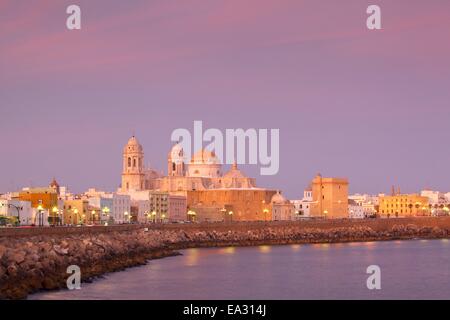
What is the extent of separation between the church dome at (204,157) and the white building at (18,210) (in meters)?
50.7

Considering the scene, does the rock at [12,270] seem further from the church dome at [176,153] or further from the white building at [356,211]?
the white building at [356,211]

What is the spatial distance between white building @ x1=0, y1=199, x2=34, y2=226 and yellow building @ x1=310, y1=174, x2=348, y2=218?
51.5 meters

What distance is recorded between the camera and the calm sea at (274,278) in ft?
125

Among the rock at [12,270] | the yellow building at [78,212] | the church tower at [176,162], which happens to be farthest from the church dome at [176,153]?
the rock at [12,270]

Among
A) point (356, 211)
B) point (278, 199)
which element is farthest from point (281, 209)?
point (356, 211)

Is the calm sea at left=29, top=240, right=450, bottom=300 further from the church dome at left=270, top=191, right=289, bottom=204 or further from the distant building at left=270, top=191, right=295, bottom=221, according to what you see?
the church dome at left=270, top=191, right=289, bottom=204

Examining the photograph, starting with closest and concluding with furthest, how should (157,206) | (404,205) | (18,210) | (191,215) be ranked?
1. (18,210)
2. (157,206)
3. (191,215)
4. (404,205)

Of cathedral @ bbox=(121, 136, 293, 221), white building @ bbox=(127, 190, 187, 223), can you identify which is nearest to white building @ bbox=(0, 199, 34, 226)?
white building @ bbox=(127, 190, 187, 223)

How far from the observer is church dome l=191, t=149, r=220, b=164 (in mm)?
131000

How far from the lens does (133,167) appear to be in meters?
120

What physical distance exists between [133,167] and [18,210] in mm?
42161

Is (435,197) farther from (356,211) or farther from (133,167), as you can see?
(133,167)
